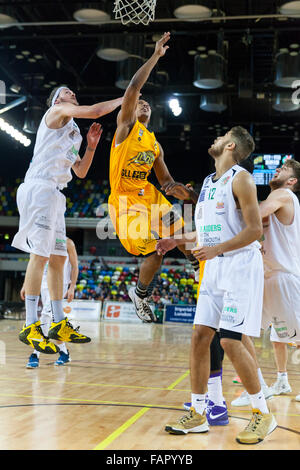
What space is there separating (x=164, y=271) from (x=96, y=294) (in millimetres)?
3661

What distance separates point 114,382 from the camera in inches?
246

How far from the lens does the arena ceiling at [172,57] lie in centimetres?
1310

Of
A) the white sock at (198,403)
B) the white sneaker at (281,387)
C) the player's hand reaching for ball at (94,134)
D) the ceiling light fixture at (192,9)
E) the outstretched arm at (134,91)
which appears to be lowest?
the white sneaker at (281,387)

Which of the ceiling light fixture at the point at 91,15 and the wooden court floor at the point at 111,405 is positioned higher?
the ceiling light fixture at the point at 91,15

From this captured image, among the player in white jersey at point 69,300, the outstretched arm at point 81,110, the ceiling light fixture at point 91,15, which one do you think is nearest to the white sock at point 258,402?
the outstretched arm at point 81,110

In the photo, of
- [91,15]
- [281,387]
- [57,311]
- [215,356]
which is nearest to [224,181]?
[215,356]

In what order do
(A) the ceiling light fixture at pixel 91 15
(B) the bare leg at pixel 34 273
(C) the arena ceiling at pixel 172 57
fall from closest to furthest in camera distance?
(B) the bare leg at pixel 34 273 → (A) the ceiling light fixture at pixel 91 15 → (C) the arena ceiling at pixel 172 57

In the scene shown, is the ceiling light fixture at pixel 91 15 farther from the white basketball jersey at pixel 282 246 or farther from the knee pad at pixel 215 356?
the knee pad at pixel 215 356

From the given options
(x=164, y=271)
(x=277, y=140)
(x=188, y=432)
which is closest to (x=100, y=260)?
(x=164, y=271)

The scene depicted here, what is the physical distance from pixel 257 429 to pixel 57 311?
2334 millimetres

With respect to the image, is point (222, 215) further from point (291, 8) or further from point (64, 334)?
point (291, 8)

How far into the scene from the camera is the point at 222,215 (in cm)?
391

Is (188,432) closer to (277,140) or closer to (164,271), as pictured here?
(164,271)

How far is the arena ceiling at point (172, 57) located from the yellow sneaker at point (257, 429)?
9488 millimetres
